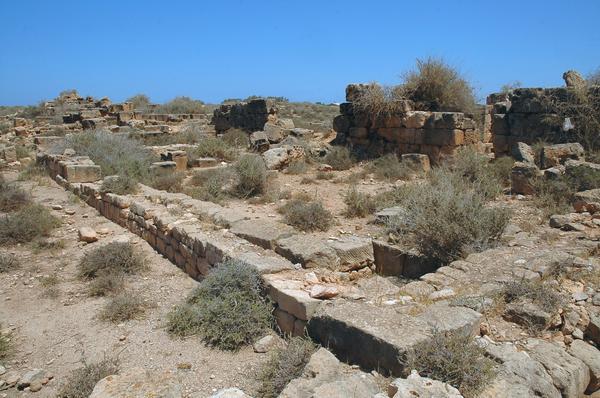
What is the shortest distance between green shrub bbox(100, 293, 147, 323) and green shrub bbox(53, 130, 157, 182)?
5177mm

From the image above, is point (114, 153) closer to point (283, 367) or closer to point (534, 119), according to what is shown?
point (283, 367)

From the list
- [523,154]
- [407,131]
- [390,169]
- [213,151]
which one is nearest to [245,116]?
[213,151]

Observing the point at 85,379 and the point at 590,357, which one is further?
the point at 85,379

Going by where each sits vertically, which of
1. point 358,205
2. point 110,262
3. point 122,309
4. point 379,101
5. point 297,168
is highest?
point 379,101

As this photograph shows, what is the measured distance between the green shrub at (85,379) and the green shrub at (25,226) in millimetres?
3917

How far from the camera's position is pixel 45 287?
17.2 ft

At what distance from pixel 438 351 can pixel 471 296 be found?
3.45ft

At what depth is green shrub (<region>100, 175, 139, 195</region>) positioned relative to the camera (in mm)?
8125

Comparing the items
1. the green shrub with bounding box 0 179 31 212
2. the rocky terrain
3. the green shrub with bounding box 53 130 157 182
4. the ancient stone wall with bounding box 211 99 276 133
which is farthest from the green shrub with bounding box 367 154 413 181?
the green shrub with bounding box 0 179 31 212

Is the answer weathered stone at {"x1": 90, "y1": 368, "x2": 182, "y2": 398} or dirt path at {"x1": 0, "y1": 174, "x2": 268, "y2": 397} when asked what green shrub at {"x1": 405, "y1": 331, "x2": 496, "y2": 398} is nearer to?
dirt path at {"x1": 0, "y1": 174, "x2": 268, "y2": 397}

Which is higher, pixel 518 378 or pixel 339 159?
pixel 339 159

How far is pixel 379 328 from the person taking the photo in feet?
10.0

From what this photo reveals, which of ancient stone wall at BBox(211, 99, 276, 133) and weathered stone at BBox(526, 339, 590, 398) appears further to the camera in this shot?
ancient stone wall at BBox(211, 99, 276, 133)

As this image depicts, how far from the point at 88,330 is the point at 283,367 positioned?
221 centimetres
